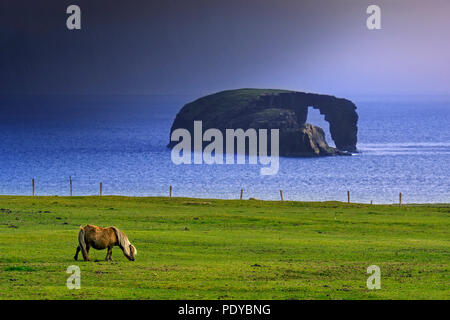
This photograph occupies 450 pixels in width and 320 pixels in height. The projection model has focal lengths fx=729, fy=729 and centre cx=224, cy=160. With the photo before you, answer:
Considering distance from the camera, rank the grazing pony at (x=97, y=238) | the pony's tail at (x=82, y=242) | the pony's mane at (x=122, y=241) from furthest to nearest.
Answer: the pony's mane at (x=122, y=241), the pony's tail at (x=82, y=242), the grazing pony at (x=97, y=238)

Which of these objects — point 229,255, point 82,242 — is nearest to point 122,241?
point 82,242

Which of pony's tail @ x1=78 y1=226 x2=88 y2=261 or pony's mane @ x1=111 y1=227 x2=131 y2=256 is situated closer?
pony's tail @ x1=78 y1=226 x2=88 y2=261

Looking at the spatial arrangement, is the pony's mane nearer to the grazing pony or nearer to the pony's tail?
the grazing pony

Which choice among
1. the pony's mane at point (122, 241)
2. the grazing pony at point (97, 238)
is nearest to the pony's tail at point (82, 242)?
the grazing pony at point (97, 238)

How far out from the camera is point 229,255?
120 ft

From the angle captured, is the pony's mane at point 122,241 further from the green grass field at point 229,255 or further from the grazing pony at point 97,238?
the green grass field at point 229,255

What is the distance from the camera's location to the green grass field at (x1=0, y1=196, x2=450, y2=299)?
2644 centimetres

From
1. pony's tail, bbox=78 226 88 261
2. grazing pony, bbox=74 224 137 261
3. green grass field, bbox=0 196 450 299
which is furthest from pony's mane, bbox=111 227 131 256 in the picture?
pony's tail, bbox=78 226 88 261

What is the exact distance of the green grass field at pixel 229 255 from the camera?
86.7 feet

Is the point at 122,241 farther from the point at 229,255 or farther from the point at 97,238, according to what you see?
the point at 229,255

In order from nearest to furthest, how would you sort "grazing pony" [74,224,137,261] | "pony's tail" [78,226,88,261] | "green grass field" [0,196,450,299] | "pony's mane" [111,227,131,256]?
"green grass field" [0,196,450,299]
"grazing pony" [74,224,137,261]
"pony's tail" [78,226,88,261]
"pony's mane" [111,227,131,256]

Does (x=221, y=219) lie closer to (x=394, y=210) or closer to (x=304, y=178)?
(x=394, y=210)

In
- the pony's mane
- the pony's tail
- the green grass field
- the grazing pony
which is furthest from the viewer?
the pony's mane

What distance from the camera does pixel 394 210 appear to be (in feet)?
248
